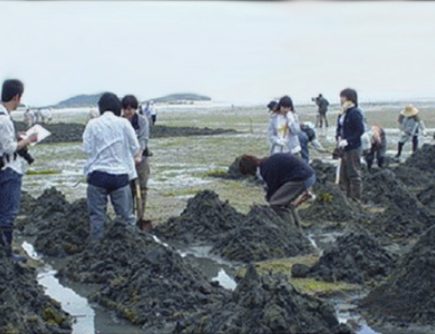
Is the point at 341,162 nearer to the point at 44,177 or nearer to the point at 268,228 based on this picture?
the point at 268,228

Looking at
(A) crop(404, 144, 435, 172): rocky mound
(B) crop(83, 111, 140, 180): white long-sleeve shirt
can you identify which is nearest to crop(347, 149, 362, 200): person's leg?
(B) crop(83, 111, 140, 180): white long-sleeve shirt

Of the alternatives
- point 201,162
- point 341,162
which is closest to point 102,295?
point 341,162

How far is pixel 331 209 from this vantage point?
12.0 m

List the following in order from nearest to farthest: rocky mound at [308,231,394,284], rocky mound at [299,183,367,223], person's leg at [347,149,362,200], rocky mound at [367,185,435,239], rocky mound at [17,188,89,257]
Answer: rocky mound at [308,231,394,284], rocky mound at [17,188,89,257], rocky mound at [367,185,435,239], rocky mound at [299,183,367,223], person's leg at [347,149,362,200]

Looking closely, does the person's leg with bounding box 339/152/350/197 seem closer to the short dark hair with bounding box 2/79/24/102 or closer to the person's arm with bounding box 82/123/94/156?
the person's arm with bounding box 82/123/94/156

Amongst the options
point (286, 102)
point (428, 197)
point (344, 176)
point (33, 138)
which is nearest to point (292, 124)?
point (286, 102)

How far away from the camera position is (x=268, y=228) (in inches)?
384

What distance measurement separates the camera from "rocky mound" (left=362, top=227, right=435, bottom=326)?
6629 millimetres

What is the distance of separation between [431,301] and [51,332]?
10.9ft

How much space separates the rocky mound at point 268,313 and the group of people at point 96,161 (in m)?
2.89

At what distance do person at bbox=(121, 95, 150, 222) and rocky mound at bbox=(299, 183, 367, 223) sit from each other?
2.74 metres

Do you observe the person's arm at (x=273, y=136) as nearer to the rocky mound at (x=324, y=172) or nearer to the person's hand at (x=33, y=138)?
the rocky mound at (x=324, y=172)

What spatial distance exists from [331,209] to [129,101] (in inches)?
149

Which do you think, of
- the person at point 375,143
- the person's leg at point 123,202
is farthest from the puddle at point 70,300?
the person at point 375,143
